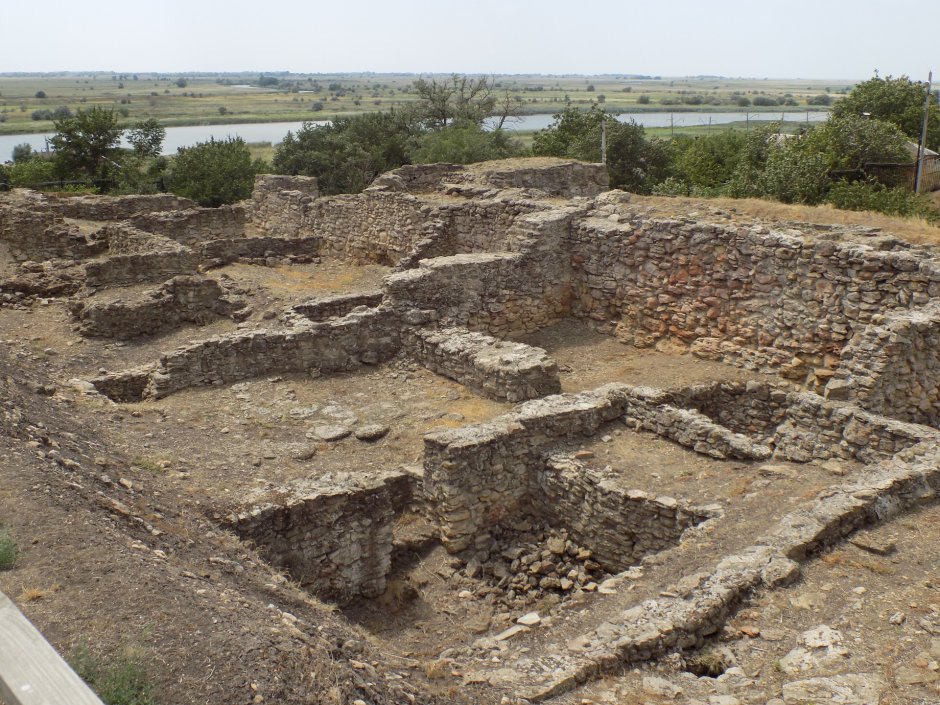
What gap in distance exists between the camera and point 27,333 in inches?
549

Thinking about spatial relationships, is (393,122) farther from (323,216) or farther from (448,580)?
(448,580)

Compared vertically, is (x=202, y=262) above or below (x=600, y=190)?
below

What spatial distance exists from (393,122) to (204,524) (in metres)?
36.3

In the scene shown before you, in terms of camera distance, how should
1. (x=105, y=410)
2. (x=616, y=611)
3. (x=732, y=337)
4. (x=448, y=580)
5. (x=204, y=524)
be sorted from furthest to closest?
(x=732, y=337), (x=105, y=410), (x=448, y=580), (x=204, y=524), (x=616, y=611)

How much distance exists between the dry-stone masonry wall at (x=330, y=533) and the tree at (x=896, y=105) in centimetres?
3496

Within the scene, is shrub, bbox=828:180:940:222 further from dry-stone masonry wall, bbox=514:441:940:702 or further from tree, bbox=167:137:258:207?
tree, bbox=167:137:258:207

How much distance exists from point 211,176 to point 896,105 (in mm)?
30462

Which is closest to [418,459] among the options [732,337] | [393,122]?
[732,337]

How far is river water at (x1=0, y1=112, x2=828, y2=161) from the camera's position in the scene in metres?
83.3

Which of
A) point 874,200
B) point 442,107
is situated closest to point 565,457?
point 874,200

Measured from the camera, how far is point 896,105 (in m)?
37.2

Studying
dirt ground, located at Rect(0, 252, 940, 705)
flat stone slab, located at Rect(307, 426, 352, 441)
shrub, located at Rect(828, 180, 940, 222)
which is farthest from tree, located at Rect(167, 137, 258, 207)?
flat stone slab, located at Rect(307, 426, 352, 441)

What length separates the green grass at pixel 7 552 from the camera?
460cm

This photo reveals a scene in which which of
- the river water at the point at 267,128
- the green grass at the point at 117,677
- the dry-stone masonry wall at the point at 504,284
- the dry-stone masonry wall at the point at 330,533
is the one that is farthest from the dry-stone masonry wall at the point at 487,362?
the river water at the point at 267,128
